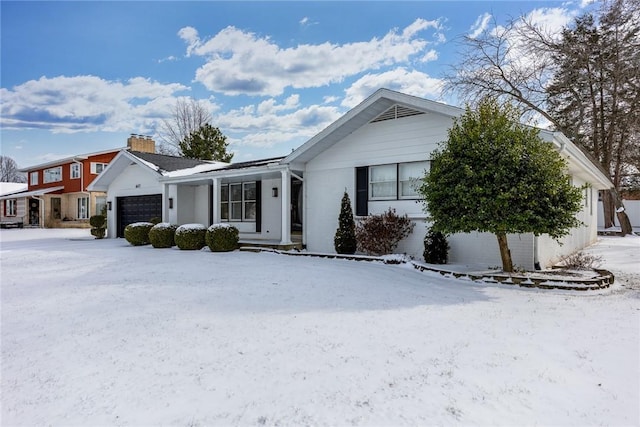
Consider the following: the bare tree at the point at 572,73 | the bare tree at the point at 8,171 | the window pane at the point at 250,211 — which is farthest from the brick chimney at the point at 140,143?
the bare tree at the point at 8,171

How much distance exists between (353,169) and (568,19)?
1771 centimetres

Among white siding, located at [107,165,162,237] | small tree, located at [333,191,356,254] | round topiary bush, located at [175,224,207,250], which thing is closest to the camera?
small tree, located at [333,191,356,254]

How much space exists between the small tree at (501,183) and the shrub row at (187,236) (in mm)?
7112

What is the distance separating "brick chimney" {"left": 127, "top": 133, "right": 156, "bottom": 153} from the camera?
22328 millimetres

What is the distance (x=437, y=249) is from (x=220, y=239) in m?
6.69

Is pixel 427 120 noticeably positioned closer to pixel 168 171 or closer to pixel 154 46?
pixel 154 46

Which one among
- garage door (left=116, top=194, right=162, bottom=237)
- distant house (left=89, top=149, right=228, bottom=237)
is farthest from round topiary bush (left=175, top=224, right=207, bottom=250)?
garage door (left=116, top=194, right=162, bottom=237)

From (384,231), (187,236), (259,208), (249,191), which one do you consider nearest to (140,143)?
(249,191)

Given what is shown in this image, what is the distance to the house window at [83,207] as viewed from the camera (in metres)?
28.5

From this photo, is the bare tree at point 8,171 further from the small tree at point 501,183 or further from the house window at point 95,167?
the small tree at point 501,183

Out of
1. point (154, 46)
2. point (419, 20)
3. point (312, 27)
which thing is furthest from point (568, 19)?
point (154, 46)

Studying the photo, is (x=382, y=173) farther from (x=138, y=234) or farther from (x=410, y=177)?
(x=138, y=234)

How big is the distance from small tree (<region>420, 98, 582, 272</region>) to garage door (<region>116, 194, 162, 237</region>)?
44.6 ft

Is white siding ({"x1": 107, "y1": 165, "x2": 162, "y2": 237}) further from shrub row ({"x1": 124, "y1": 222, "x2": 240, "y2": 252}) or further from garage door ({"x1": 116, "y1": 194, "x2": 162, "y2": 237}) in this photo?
shrub row ({"x1": 124, "y1": 222, "x2": 240, "y2": 252})
